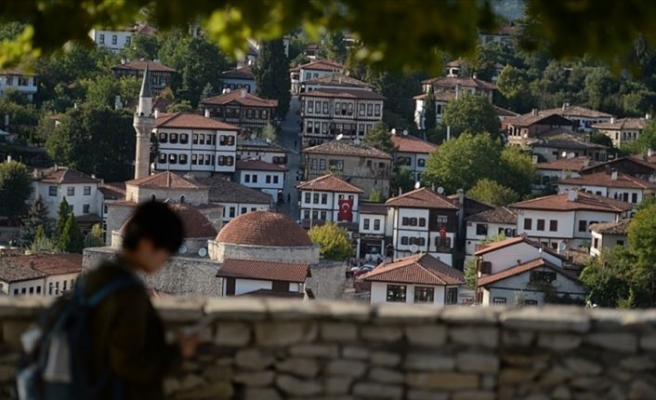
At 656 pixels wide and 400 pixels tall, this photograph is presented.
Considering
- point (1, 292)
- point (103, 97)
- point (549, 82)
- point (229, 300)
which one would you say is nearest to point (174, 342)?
point (229, 300)

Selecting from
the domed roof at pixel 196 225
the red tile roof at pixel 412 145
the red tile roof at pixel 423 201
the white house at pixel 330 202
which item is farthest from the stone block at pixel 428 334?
the red tile roof at pixel 412 145

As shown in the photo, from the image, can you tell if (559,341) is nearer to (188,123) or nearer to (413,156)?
(188,123)

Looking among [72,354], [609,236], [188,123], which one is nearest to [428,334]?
[72,354]

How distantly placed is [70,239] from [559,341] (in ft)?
166

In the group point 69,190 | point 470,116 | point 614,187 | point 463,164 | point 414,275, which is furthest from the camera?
point 470,116

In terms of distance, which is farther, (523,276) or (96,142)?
(96,142)

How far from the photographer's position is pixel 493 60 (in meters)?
101

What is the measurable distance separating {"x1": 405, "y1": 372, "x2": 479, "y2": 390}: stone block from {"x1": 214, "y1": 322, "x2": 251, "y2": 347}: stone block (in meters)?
0.71

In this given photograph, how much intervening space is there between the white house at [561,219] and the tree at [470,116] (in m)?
20.6

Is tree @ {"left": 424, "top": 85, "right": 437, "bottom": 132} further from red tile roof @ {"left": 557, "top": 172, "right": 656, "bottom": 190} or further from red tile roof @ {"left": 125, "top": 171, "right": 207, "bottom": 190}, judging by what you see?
red tile roof @ {"left": 125, "top": 171, "right": 207, "bottom": 190}

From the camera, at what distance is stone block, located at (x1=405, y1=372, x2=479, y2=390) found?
7.77m

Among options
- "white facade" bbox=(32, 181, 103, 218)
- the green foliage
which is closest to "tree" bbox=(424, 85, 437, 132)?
the green foliage

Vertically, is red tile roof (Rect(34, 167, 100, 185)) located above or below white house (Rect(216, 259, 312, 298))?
above

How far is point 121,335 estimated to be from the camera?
611 centimetres
